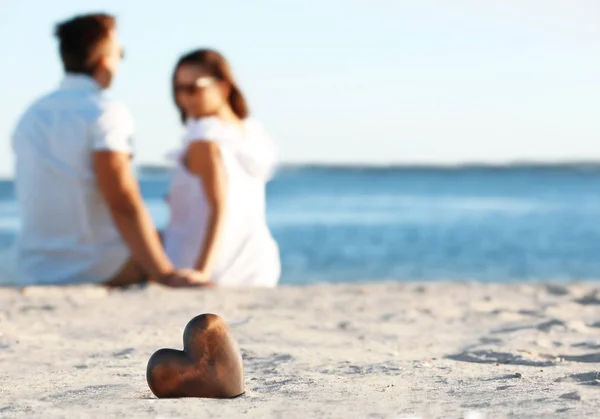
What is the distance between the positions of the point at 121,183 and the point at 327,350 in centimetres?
174

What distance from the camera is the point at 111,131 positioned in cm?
467

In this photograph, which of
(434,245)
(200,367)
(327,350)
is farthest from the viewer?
(434,245)

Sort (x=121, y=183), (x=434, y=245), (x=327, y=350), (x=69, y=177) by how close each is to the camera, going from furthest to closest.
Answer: (x=434, y=245)
(x=69, y=177)
(x=121, y=183)
(x=327, y=350)

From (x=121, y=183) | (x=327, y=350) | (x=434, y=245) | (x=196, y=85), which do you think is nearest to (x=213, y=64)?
(x=196, y=85)

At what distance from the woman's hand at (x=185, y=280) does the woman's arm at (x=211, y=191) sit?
0.18ft

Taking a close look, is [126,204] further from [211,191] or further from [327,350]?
[327,350]

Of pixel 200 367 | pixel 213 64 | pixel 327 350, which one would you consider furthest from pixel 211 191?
pixel 200 367

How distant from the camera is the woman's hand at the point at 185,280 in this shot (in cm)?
477

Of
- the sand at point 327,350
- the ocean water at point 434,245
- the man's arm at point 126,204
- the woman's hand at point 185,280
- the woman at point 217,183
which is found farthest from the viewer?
the ocean water at point 434,245

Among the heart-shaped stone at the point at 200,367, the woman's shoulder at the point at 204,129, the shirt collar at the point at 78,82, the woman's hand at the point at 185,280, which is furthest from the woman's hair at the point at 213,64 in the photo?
the heart-shaped stone at the point at 200,367

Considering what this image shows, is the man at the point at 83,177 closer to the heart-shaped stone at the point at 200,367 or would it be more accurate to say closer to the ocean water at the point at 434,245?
the heart-shaped stone at the point at 200,367

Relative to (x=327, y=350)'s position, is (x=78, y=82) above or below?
above

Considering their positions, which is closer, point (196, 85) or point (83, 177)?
point (83, 177)

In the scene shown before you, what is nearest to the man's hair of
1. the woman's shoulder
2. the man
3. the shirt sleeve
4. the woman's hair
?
the man
